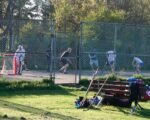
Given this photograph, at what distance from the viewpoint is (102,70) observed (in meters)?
28.2

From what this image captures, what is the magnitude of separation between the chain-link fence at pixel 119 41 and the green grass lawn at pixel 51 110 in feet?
27.0

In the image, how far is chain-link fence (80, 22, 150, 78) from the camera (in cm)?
2742

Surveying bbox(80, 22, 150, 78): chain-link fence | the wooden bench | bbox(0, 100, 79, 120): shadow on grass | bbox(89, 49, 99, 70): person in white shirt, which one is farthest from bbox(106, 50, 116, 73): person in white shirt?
bbox(0, 100, 79, 120): shadow on grass

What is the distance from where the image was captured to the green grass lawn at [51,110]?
45.7 ft

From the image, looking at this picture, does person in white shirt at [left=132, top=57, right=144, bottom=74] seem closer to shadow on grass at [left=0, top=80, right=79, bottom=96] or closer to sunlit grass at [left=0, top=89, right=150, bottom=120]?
shadow on grass at [left=0, top=80, right=79, bottom=96]

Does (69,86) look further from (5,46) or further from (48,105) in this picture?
(48,105)

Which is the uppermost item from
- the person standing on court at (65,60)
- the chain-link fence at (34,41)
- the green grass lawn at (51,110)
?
the chain-link fence at (34,41)

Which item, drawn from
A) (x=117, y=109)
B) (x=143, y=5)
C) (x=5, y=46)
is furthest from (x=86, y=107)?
(x=143, y=5)

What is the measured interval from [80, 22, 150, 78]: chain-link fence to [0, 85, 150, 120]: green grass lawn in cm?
822

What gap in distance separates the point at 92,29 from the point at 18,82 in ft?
26.7

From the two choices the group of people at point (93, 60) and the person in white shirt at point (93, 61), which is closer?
the group of people at point (93, 60)

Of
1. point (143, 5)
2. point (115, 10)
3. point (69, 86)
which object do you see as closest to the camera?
point (69, 86)

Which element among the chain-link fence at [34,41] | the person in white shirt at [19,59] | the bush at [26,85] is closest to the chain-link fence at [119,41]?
the chain-link fence at [34,41]

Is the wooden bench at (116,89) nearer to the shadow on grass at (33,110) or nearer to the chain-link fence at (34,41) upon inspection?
the shadow on grass at (33,110)
